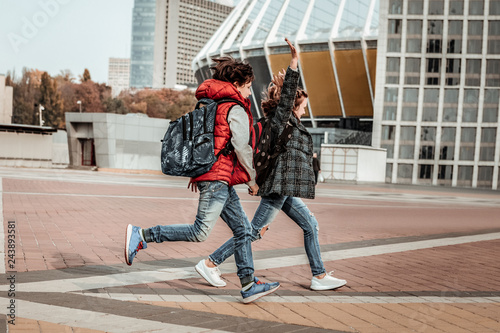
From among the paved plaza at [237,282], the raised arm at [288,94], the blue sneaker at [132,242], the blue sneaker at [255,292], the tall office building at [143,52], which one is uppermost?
the tall office building at [143,52]

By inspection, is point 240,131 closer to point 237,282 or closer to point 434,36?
point 237,282

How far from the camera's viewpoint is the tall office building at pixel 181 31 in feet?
434

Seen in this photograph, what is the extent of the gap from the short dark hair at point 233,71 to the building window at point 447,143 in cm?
4772

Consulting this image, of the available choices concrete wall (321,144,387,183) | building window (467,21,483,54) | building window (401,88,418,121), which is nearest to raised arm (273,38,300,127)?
concrete wall (321,144,387,183)

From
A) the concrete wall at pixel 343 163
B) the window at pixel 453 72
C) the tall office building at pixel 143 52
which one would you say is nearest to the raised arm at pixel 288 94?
the concrete wall at pixel 343 163

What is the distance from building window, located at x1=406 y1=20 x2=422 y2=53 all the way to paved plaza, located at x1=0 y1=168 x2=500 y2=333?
139 ft

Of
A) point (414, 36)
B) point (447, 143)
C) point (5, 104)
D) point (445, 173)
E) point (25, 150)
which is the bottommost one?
point (445, 173)

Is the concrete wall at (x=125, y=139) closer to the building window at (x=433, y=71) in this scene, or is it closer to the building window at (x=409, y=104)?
the building window at (x=409, y=104)

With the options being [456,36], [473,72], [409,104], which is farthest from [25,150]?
[473,72]

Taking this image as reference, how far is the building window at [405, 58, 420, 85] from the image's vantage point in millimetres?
49562

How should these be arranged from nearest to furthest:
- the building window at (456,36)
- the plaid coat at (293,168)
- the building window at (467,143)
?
the plaid coat at (293,168) → the building window at (467,143) → the building window at (456,36)

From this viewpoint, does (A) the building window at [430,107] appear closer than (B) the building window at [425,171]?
Yes

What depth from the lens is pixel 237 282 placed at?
16.8 ft

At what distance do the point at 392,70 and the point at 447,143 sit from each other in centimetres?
744
